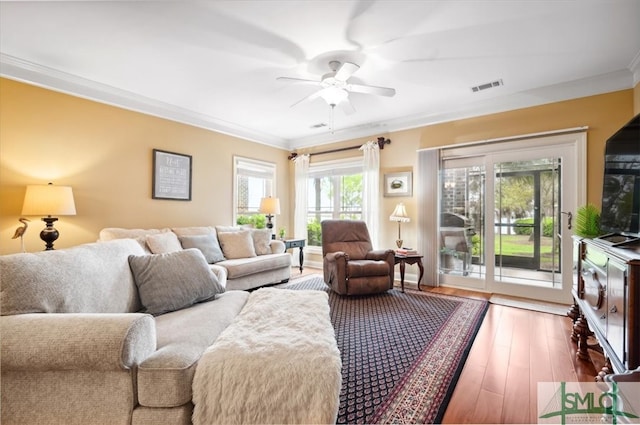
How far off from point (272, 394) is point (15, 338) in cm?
101

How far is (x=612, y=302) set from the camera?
4.85 ft

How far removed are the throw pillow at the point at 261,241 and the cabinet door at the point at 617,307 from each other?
358 cm

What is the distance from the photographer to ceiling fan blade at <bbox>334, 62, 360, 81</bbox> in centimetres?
236

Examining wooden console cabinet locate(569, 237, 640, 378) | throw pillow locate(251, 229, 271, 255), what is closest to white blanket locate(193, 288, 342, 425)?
wooden console cabinet locate(569, 237, 640, 378)

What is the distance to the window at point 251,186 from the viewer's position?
484cm

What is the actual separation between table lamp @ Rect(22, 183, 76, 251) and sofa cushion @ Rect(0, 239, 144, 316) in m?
1.39

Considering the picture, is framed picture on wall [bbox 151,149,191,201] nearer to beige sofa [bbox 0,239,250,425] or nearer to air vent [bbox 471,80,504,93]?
beige sofa [bbox 0,239,250,425]

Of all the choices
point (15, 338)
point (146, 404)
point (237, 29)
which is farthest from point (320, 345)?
point (237, 29)

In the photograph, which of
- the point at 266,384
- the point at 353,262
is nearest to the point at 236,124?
the point at 353,262

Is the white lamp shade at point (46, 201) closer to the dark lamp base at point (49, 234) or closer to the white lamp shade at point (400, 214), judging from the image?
the dark lamp base at point (49, 234)

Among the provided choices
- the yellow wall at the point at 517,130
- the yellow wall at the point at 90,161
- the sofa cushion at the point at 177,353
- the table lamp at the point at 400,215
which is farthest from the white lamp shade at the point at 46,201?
the yellow wall at the point at 517,130

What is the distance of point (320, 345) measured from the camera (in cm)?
126

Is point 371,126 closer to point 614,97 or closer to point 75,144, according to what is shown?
point 614,97

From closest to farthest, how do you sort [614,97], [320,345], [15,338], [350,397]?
[15,338] < [320,345] < [350,397] < [614,97]
